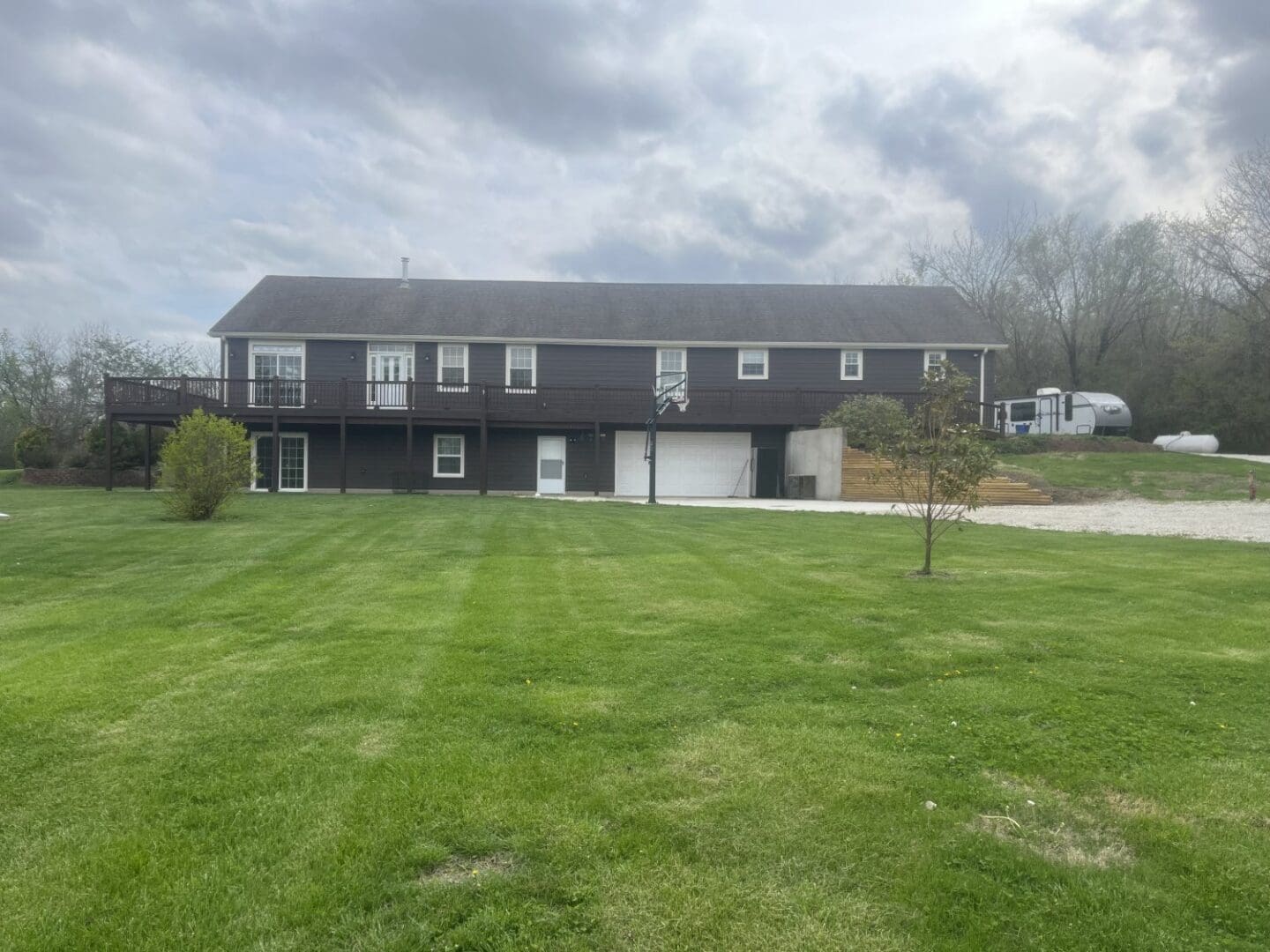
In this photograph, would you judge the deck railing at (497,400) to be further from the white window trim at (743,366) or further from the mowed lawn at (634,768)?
the mowed lawn at (634,768)

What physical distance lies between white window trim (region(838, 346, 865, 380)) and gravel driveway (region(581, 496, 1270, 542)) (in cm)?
721

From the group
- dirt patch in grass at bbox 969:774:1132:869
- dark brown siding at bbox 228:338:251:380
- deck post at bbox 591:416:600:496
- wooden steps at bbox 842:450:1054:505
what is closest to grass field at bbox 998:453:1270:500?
wooden steps at bbox 842:450:1054:505

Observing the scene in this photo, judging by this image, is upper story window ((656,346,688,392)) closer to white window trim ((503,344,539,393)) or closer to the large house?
the large house

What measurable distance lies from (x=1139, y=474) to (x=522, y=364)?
18438 millimetres

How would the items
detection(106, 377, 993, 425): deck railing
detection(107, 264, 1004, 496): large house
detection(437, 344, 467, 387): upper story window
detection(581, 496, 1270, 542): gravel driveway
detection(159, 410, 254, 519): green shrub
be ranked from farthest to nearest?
detection(437, 344, 467, 387): upper story window → detection(107, 264, 1004, 496): large house → detection(106, 377, 993, 425): deck railing → detection(159, 410, 254, 519): green shrub → detection(581, 496, 1270, 542): gravel driveway

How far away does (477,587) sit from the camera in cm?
750

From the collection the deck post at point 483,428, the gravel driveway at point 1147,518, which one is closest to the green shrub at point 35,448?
the deck post at point 483,428

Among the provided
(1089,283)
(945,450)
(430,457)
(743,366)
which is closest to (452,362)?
(430,457)

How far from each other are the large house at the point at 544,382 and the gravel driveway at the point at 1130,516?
5358 millimetres

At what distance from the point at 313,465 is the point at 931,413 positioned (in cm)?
2131

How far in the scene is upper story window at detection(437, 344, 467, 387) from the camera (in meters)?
26.1

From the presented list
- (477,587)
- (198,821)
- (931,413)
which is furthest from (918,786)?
(931,413)

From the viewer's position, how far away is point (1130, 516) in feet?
52.3

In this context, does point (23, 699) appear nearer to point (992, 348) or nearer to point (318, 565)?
point (318, 565)
